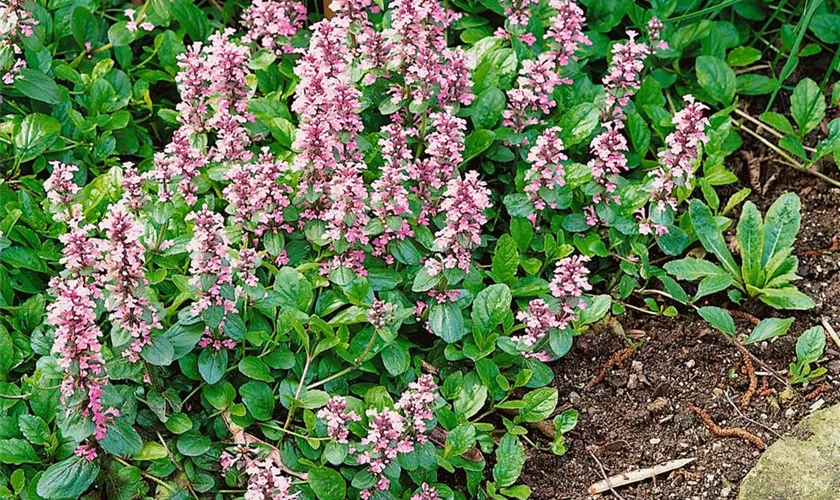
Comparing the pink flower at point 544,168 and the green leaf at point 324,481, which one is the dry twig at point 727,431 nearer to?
the pink flower at point 544,168

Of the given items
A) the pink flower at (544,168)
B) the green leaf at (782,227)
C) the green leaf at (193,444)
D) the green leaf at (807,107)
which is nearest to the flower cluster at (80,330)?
the green leaf at (193,444)

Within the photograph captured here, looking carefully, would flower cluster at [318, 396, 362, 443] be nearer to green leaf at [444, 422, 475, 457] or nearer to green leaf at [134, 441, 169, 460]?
green leaf at [444, 422, 475, 457]

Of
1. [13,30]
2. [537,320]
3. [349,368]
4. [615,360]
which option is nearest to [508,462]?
[537,320]

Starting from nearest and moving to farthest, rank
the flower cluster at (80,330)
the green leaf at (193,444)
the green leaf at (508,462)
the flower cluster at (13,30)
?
1. the flower cluster at (80,330)
2. the green leaf at (193,444)
3. the green leaf at (508,462)
4. the flower cluster at (13,30)

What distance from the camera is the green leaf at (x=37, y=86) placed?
12.2 feet

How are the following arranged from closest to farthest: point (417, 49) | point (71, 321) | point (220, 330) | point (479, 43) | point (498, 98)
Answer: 1. point (71, 321)
2. point (220, 330)
3. point (417, 49)
4. point (498, 98)
5. point (479, 43)

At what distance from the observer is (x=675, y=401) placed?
366 cm

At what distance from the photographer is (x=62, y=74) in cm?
399

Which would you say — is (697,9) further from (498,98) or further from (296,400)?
(296,400)

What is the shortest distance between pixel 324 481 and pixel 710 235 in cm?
172

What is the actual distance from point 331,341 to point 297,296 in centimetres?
19

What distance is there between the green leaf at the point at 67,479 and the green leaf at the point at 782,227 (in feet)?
7.94

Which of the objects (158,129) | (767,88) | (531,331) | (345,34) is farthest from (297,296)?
(767,88)

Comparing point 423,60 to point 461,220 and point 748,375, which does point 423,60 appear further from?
point 748,375
